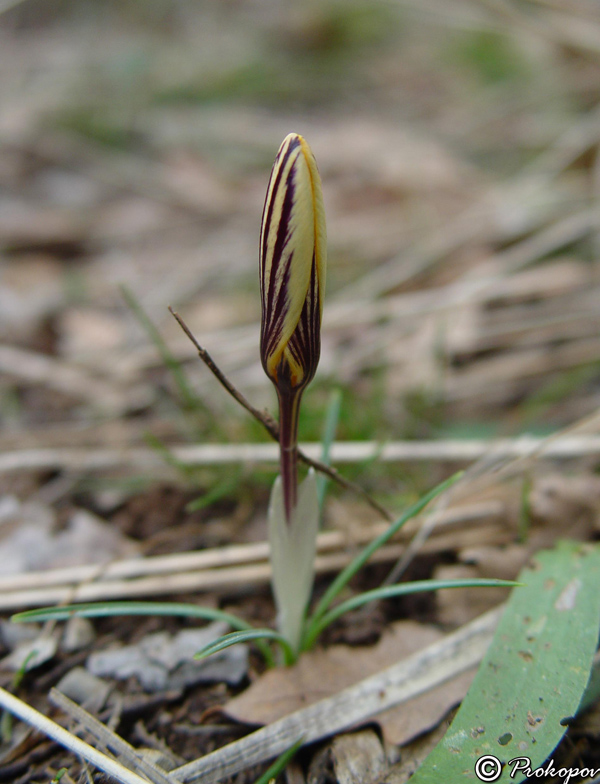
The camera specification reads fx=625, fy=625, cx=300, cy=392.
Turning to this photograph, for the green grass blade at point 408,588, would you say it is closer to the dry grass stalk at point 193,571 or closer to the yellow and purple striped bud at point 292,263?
the dry grass stalk at point 193,571

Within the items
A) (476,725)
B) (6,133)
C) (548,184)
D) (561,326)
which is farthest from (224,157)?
(476,725)

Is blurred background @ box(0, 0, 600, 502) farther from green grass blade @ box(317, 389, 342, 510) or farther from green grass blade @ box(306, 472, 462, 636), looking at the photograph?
green grass blade @ box(306, 472, 462, 636)

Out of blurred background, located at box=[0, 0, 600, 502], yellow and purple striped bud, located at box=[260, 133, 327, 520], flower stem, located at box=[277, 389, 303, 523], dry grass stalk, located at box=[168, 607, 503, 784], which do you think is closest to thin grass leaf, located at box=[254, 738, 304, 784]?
dry grass stalk, located at box=[168, 607, 503, 784]

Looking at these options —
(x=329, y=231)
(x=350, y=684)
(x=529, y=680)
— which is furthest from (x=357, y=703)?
(x=329, y=231)

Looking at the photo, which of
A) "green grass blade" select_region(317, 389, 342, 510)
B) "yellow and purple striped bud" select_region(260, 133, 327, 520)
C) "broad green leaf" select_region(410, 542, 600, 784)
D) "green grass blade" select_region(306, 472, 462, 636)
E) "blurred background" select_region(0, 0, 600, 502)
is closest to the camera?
"yellow and purple striped bud" select_region(260, 133, 327, 520)

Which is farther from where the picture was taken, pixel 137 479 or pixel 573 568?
pixel 137 479

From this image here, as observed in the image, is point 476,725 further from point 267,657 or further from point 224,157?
point 224,157

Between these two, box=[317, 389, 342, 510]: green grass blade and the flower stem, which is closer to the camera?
the flower stem

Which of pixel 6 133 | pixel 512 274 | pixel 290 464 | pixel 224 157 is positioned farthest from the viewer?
pixel 224 157
